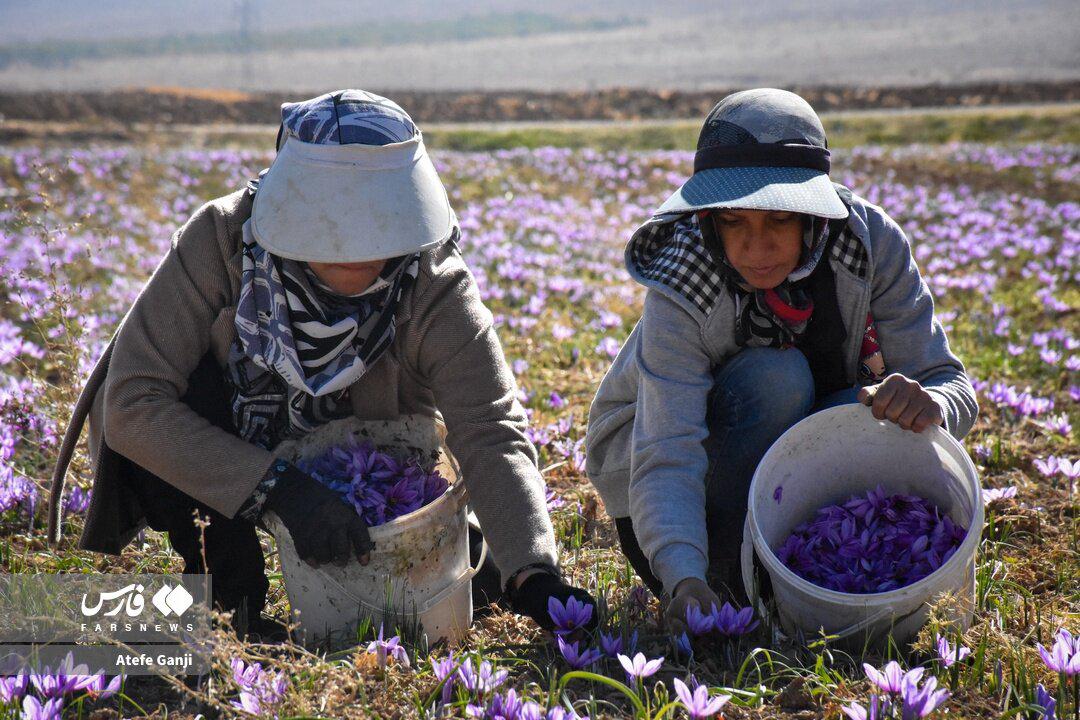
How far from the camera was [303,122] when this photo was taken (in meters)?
2.28

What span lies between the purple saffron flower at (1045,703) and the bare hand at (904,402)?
1.86ft

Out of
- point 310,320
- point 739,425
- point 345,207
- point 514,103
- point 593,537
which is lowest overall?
point 514,103

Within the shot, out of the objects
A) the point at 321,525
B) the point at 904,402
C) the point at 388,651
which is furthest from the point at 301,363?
the point at 904,402

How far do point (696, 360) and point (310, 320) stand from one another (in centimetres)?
91

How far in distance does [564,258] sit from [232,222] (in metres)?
4.34

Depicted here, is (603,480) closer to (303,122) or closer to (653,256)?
(653,256)

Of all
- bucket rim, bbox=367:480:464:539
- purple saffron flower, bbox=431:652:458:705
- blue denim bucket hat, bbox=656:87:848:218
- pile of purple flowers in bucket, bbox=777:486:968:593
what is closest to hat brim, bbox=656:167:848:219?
blue denim bucket hat, bbox=656:87:848:218

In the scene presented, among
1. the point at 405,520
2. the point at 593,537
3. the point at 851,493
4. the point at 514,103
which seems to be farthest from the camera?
the point at 514,103

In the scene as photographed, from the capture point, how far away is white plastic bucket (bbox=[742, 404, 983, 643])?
83.4 inches

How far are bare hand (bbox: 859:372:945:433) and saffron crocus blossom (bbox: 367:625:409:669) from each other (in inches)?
43.5

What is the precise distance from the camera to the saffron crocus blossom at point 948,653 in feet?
6.79

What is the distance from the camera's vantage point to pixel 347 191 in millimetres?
2221

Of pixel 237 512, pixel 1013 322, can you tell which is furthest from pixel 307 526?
pixel 1013 322

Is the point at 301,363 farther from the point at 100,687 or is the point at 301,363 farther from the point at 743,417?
the point at 743,417
